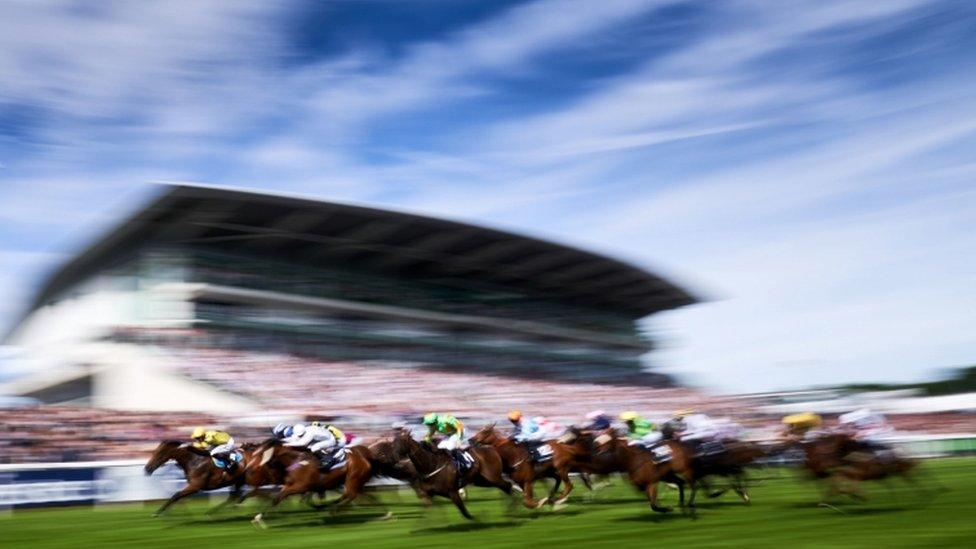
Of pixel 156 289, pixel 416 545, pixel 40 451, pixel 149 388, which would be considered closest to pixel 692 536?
pixel 416 545

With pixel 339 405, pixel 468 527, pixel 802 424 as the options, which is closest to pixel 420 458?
pixel 468 527

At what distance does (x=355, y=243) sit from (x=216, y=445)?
792 inches

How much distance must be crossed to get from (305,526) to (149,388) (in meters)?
15.6

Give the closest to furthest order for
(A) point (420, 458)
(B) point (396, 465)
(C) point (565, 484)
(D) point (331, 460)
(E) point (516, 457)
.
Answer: (B) point (396, 465)
(A) point (420, 458)
(D) point (331, 460)
(E) point (516, 457)
(C) point (565, 484)

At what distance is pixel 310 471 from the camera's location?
13.1 meters

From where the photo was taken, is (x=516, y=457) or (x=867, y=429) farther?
(x=516, y=457)

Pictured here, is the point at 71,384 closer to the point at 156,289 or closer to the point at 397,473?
the point at 156,289

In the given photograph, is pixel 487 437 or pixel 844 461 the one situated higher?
pixel 487 437

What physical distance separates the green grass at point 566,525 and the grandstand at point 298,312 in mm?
11406

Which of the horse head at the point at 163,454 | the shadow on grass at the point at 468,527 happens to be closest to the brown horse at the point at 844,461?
the shadow on grass at the point at 468,527

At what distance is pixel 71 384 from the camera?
3319 cm

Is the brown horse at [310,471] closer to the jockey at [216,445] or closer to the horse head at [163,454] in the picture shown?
the jockey at [216,445]

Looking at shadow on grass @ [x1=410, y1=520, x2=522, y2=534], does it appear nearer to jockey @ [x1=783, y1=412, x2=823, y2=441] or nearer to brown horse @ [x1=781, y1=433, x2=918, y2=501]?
brown horse @ [x1=781, y1=433, x2=918, y2=501]

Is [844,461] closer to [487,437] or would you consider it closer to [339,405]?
[487,437]
